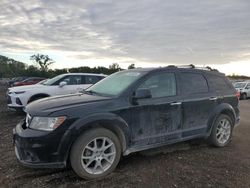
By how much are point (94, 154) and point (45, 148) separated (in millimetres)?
750

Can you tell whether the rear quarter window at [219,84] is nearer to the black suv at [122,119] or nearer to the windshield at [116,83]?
the black suv at [122,119]

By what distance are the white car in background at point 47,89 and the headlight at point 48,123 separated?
232 inches

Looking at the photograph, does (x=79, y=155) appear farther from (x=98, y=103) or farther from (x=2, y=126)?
(x=2, y=126)

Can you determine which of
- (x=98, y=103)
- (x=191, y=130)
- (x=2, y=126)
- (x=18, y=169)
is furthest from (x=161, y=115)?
(x=2, y=126)

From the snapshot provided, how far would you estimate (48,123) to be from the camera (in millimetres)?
4082

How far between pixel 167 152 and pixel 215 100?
1.52 meters

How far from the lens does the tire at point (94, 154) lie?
13.5ft

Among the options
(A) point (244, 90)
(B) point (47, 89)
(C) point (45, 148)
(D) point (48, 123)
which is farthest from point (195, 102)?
(A) point (244, 90)

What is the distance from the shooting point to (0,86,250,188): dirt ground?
4.13 metres

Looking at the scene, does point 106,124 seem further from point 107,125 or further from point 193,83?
point 193,83

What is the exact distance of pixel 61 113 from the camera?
13.5 feet

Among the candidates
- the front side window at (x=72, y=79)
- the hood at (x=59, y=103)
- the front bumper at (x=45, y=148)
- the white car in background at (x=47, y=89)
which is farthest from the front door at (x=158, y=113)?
the front side window at (x=72, y=79)

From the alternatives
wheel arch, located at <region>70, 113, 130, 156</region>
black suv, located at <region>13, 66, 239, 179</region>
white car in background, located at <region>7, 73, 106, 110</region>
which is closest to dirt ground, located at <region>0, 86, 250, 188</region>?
black suv, located at <region>13, 66, 239, 179</region>

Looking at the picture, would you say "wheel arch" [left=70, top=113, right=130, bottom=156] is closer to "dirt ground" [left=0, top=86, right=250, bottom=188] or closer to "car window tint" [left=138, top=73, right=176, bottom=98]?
"dirt ground" [left=0, top=86, right=250, bottom=188]
